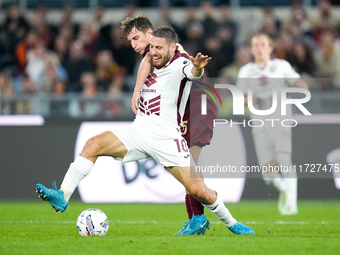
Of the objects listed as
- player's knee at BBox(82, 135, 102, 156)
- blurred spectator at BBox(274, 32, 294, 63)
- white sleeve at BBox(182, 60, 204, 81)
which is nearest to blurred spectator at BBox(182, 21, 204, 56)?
blurred spectator at BBox(274, 32, 294, 63)

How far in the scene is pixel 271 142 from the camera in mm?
9211

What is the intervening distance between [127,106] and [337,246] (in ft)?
20.5

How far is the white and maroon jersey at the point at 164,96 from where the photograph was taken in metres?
5.88

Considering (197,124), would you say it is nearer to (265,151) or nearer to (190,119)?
(190,119)

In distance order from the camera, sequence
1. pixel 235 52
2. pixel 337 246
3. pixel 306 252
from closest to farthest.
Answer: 1. pixel 306 252
2. pixel 337 246
3. pixel 235 52

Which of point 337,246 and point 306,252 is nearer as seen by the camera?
point 306,252

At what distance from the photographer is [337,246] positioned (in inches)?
205

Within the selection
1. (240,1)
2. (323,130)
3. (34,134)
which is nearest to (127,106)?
(34,134)

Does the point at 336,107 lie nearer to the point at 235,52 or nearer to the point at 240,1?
the point at 235,52

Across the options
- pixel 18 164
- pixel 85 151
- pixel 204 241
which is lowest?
pixel 18 164

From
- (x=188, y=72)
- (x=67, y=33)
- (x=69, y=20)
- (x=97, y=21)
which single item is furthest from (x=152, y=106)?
(x=69, y=20)

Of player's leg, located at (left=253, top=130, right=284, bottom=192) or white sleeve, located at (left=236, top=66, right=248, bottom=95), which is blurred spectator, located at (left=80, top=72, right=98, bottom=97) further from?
player's leg, located at (left=253, top=130, right=284, bottom=192)

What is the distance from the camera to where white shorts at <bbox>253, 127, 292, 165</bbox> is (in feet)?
29.7

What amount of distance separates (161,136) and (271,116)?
12.3 ft
